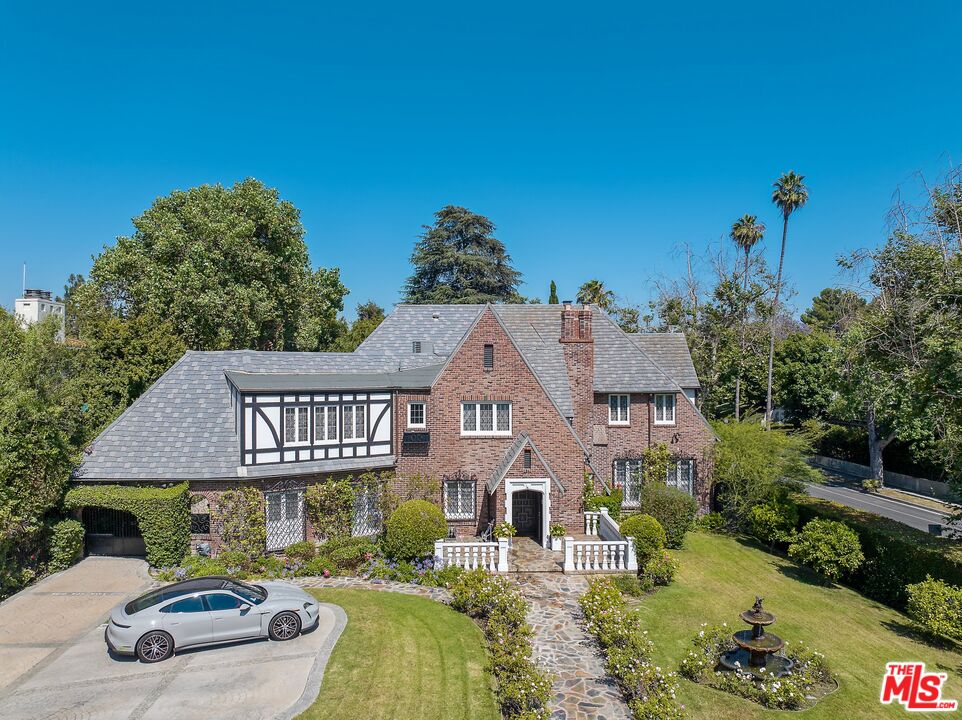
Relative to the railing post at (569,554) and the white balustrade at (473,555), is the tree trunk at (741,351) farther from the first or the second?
the white balustrade at (473,555)

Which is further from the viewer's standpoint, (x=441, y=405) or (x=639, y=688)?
(x=441, y=405)

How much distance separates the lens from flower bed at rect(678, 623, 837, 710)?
527 inches

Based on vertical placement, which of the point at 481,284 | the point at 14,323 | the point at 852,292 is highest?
the point at 481,284

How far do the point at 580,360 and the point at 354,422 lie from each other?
1248cm

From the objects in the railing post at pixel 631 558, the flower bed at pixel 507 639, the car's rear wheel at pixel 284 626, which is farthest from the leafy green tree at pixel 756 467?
the car's rear wheel at pixel 284 626

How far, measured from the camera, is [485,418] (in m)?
25.3

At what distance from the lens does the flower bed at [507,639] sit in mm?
12242

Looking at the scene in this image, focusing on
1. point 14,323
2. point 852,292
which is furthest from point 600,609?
point 14,323

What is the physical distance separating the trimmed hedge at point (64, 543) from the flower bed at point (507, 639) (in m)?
14.6

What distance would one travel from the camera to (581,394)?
29234 millimetres

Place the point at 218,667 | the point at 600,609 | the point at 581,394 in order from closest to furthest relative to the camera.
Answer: the point at 218,667, the point at 600,609, the point at 581,394

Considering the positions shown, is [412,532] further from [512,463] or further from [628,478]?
[628,478]

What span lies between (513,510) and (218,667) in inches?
570

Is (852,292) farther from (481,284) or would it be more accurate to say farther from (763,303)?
(481,284)
